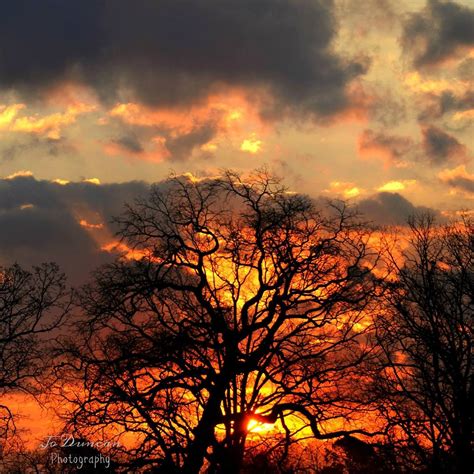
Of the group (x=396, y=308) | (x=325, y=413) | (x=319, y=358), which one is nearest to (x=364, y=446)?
(x=325, y=413)

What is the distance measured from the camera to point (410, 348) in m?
23.3

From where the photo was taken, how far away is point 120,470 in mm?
20875

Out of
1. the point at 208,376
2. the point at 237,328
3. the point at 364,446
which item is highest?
the point at 237,328

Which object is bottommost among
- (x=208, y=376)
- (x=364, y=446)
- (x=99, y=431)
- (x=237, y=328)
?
(x=364, y=446)

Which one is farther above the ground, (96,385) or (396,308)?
(396,308)

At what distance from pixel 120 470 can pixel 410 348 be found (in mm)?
11801

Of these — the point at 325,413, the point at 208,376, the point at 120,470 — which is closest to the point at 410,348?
the point at 325,413

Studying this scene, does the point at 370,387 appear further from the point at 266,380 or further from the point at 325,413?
the point at 266,380

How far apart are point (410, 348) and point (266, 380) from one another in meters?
6.17

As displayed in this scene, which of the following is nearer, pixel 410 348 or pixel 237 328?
pixel 237 328

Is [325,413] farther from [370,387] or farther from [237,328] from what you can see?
[237,328]

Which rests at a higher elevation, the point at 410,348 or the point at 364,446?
the point at 410,348

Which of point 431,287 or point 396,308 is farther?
point 396,308

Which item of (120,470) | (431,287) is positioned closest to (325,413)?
(431,287)
